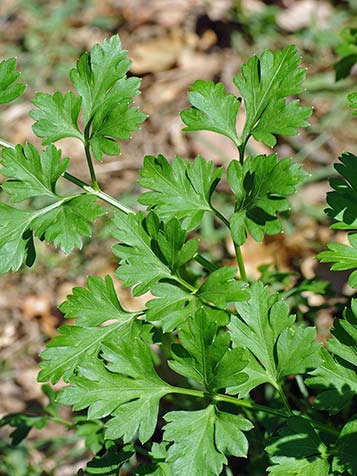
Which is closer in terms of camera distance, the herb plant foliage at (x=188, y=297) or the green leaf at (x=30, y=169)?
the herb plant foliage at (x=188, y=297)

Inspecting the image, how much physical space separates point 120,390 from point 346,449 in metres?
0.45

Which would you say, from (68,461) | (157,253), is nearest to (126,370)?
(157,253)

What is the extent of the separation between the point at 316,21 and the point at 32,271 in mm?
1930

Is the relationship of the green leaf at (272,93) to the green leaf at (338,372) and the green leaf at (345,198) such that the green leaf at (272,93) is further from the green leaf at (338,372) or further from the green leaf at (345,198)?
the green leaf at (338,372)

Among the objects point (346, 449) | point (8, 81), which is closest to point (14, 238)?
point (8, 81)

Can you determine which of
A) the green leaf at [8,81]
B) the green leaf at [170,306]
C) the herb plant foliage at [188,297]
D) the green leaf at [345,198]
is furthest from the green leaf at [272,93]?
the green leaf at [8,81]

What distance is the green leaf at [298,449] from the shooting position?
4.35ft

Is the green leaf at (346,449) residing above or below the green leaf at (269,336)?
below

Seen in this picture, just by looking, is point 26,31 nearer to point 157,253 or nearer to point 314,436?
point 157,253

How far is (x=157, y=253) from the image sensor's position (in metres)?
1.46

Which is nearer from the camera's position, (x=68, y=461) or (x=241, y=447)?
(x=241, y=447)

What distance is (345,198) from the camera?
1435mm

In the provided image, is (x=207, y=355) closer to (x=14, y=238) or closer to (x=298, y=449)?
(x=298, y=449)

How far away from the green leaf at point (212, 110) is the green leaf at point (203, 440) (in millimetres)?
613
